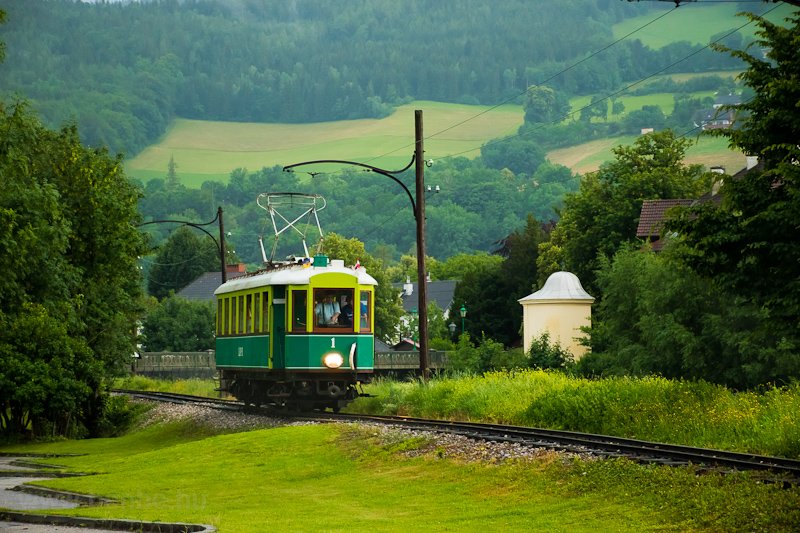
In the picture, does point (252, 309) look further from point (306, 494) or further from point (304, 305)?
point (306, 494)

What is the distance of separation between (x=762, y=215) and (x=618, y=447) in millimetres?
4370

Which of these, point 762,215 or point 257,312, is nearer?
point 762,215

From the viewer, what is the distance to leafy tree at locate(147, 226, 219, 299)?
495 feet

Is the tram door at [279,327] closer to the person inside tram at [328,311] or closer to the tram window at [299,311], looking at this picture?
the tram window at [299,311]

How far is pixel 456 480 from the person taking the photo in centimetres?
1903

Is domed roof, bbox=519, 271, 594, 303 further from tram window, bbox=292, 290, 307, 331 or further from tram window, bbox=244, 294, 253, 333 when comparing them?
tram window, bbox=292, 290, 307, 331

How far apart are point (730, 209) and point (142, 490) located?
10.6 meters

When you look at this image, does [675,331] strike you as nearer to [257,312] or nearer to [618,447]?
[257,312]

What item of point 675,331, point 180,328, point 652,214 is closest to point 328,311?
point 675,331

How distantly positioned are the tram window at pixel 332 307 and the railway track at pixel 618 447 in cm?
290

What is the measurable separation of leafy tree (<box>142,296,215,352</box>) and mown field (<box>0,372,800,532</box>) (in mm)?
65861

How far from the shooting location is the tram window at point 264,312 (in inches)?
1265

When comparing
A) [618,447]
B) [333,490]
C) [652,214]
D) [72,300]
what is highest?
[652,214]

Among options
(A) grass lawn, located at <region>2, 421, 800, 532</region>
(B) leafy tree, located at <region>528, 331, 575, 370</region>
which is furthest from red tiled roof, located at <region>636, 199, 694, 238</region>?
(A) grass lawn, located at <region>2, 421, 800, 532</region>
